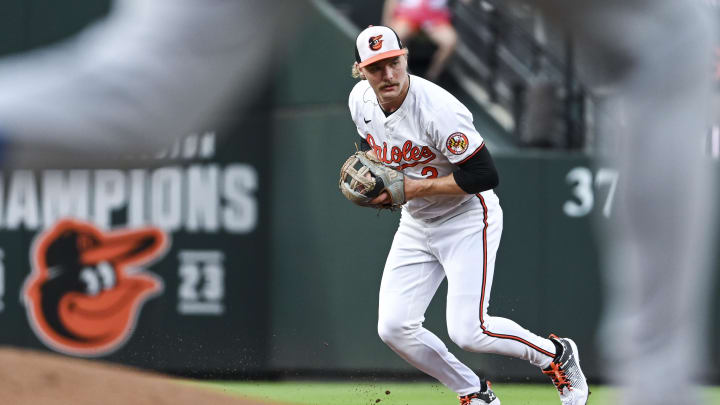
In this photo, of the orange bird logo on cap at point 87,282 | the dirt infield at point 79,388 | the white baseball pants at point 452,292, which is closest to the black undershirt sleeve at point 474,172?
the white baseball pants at point 452,292

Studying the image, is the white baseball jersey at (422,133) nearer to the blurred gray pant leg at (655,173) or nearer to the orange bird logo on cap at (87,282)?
the blurred gray pant leg at (655,173)

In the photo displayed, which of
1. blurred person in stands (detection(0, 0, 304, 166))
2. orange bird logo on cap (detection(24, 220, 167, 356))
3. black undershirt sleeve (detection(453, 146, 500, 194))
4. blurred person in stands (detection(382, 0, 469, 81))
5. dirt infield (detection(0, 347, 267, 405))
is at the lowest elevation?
dirt infield (detection(0, 347, 267, 405))

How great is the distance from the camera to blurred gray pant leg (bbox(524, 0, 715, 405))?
1435mm

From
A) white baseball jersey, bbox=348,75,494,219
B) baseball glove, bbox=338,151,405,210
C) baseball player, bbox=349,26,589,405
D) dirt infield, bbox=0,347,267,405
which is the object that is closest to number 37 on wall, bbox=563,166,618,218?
baseball player, bbox=349,26,589,405

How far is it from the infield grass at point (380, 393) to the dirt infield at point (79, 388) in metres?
1.56

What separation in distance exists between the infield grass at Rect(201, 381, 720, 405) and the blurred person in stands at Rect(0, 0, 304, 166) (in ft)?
15.5

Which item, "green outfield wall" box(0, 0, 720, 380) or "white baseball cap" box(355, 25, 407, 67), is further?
"green outfield wall" box(0, 0, 720, 380)

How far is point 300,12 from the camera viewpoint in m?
1.52

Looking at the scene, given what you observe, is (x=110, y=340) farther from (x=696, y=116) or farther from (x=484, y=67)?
(x=696, y=116)

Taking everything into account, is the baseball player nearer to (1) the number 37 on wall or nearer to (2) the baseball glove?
(2) the baseball glove

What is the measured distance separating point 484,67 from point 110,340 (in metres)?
3.19

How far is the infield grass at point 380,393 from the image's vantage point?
6.27 m

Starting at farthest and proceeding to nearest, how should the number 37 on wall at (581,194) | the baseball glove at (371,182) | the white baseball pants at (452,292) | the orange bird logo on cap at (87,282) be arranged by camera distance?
the orange bird logo on cap at (87,282), the number 37 on wall at (581,194), the white baseball pants at (452,292), the baseball glove at (371,182)

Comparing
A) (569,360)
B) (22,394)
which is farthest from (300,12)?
(569,360)
